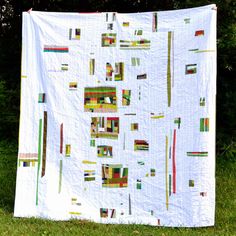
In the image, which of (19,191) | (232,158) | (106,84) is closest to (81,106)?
(106,84)

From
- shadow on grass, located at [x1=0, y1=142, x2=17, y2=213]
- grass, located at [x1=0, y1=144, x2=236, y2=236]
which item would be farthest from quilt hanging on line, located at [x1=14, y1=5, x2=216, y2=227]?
shadow on grass, located at [x1=0, y1=142, x2=17, y2=213]

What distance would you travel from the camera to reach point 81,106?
4312 mm

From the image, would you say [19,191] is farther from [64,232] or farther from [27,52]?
[27,52]

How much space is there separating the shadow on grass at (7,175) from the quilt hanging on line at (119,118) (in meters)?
0.54

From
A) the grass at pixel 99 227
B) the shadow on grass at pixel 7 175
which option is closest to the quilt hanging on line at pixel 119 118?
the grass at pixel 99 227

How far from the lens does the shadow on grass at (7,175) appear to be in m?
4.84

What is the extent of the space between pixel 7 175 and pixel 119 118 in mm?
2070

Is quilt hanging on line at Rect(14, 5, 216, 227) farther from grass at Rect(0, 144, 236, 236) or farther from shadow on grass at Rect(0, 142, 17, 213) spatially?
shadow on grass at Rect(0, 142, 17, 213)

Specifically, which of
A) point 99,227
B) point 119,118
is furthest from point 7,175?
point 119,118

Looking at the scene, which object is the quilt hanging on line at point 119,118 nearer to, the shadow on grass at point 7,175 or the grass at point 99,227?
the grass at point 99,227

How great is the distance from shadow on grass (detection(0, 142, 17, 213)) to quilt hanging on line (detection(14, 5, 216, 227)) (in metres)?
0.54

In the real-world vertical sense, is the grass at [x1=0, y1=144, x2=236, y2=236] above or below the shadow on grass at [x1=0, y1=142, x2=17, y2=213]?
below

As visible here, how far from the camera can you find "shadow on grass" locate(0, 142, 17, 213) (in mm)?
4844

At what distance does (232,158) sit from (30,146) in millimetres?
2690
